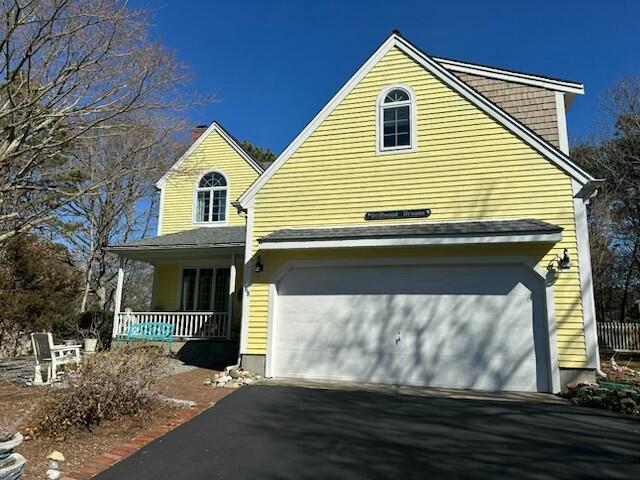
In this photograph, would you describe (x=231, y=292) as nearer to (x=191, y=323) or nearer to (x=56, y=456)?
(x=191, y=323)

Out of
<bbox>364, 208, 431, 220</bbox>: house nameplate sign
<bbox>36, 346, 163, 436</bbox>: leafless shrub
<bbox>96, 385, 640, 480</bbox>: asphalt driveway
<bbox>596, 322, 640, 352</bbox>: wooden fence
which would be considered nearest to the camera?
<bbox>96, 385, 640, 480</bbox>: asphalt driveway

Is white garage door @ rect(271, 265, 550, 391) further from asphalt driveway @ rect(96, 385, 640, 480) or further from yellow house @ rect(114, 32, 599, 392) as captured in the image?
asphalt driveway @ rect(96, 385, 640, 480)

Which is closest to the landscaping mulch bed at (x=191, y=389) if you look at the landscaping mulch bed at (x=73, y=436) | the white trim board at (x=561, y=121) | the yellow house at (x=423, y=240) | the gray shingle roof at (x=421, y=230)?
the landscaping mulch bed at (x=73, y=436)

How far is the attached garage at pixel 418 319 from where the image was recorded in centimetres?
849

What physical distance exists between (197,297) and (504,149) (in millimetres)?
11617

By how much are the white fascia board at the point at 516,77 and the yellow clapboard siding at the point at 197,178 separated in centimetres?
829

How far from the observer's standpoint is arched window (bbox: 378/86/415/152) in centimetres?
1006

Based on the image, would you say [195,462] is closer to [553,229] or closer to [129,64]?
[553,229]

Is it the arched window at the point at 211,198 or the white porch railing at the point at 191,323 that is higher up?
the arched window at the point at 211,198

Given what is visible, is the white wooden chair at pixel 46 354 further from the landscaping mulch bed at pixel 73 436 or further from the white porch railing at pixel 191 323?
the white porch railing at pixel 191 323

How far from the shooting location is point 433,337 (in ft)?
29.5

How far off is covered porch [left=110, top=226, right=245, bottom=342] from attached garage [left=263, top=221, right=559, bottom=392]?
4363 millimetres

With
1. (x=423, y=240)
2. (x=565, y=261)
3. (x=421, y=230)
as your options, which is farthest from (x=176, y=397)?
(x=565, y=261)

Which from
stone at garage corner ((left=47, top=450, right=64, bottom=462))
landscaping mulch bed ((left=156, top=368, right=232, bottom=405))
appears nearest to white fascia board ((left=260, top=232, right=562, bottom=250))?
landscaping mulch bed ((left=156, top=368, right=232, bottom=405))
